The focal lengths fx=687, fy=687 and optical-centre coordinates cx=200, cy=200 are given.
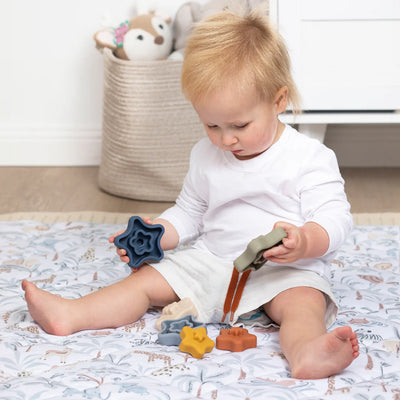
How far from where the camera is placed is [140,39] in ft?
6.73

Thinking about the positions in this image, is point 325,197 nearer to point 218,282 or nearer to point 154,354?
point 218,282

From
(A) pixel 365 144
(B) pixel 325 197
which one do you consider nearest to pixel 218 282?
(B) pixel 325 197

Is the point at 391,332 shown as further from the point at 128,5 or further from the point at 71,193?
the point at 128,5

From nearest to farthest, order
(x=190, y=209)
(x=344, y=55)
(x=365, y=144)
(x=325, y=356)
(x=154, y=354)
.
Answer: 1. (x=325, y=356)
2. (x=154, y=354)
3. (x=190, y=209)
4. (x=344, y=55)
5. (x=365, y=144)

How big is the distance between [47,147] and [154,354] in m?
1.57

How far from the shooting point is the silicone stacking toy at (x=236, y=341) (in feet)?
3.32

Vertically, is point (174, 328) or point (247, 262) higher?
point (247, 262)

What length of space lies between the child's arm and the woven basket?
101cm

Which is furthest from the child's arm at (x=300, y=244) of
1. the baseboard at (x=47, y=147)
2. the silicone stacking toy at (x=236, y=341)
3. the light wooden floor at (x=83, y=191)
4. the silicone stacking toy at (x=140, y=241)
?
the baseboard at (x=47, y=147)

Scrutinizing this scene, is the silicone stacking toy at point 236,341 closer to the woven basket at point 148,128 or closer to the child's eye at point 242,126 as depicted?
the child's eye at point 242,126

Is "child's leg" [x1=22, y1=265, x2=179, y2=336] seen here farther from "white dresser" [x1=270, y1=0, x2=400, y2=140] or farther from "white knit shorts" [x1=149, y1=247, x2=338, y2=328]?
"white dresser" [x1=270, y1=0, x2=400, y2=140]

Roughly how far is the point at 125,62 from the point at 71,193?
431 millimetres

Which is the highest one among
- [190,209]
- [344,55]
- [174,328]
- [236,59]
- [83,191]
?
[236,59]

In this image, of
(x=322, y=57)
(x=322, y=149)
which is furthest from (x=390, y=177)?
(x=322, y=149)
